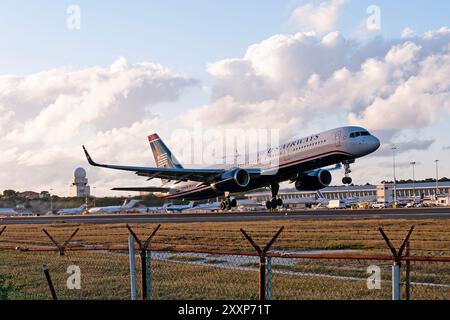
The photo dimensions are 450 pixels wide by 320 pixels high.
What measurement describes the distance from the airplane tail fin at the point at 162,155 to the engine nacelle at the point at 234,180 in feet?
58.3

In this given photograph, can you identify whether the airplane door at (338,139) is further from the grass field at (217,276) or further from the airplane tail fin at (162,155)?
the airplane tail fin at (162,155)

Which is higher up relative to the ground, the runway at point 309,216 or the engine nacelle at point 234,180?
the engine nacelle at point 234,180

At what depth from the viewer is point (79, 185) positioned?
557 ft

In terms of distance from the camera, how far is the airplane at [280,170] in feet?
159

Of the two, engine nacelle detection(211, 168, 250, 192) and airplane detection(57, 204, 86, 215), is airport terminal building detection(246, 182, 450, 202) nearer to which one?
airplane detection(57, 204, 86, 215)

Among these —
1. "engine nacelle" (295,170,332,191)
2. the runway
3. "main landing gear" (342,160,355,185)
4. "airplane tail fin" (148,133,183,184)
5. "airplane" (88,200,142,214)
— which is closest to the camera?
"main landing gear" (342,160,355,185)

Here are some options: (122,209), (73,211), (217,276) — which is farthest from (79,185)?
(217,276)

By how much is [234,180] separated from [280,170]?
13.5 ft

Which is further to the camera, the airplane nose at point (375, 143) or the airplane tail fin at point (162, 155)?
the airplane tail fin at point (162, 155)

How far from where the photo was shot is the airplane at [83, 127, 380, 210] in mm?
48562

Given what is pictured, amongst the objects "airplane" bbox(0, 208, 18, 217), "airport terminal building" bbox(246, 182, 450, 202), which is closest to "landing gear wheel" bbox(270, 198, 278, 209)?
"airport terminal building" bbox(246, 182, 450, 202)

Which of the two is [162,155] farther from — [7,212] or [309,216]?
[7,212]

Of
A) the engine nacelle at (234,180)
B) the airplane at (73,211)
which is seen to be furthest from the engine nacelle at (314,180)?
the airplane at (73,211)

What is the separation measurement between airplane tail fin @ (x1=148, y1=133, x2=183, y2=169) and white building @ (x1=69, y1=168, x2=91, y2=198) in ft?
314
